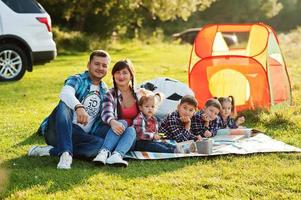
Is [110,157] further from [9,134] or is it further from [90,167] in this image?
[9,134]

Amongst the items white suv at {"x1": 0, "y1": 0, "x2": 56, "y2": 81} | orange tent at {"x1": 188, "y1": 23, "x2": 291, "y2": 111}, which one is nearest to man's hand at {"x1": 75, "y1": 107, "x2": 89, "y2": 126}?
orange tent at {"x1": 188, "y1": 23, "x2": 291, "y2": 111}

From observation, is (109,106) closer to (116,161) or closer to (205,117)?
(116,161)

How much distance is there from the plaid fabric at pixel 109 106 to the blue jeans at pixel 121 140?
0.11m

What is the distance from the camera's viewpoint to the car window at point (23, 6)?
10.6 meters

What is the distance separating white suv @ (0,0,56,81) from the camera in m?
10.6

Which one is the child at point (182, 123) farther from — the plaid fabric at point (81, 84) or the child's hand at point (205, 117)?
the plaid fabric at point (81, 84)

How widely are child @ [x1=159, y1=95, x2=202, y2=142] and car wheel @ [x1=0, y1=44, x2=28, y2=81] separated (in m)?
5.72

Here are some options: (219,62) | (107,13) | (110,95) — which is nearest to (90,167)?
(110,95)

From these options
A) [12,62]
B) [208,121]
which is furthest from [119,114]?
[12,62]

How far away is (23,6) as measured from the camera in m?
10.7

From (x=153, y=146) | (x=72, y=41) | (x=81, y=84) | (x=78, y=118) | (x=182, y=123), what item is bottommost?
(x=153, y=146)

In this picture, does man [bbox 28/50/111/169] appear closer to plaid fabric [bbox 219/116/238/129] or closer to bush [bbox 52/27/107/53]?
plaid fabric [bbox 219/116/238/129]

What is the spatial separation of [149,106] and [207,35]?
3813 mm

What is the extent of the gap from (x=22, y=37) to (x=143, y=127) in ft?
19.8
